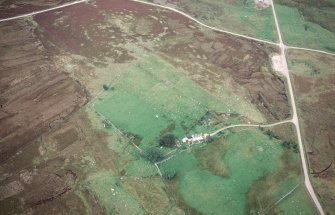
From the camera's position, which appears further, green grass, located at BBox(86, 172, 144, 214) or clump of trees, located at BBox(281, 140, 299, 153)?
clump of trees, located at BBox(281, 140, 299, 153)

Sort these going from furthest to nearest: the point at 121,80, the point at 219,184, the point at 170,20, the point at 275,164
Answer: the point at 170,20, the point at 121,80, the point at 275,164, the point at 219,184

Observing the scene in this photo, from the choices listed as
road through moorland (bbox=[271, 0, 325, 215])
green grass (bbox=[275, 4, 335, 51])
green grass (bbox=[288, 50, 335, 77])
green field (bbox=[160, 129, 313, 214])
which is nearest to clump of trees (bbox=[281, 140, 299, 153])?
green field (bbox=[160, 129, 313, 214])

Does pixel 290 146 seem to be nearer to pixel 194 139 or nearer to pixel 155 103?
pixel 194 139

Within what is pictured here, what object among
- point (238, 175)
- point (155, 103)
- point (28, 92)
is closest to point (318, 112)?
point (238, 175)

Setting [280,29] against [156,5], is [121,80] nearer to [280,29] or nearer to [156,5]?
[156,5]

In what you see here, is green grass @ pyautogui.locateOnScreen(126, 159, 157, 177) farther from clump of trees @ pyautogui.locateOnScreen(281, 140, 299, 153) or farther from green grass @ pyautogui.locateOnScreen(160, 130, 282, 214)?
clump of trees @ pyautogui.locateOnScreen(281, 140, 299, 153)

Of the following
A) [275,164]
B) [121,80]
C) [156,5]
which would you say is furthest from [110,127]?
[156,5]

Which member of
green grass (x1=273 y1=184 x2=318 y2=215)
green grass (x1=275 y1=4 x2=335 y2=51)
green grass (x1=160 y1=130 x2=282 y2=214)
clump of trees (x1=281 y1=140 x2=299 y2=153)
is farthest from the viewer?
green grass (x1=275 y1=4 x2=335 y2=51)

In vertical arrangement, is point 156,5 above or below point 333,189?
above
